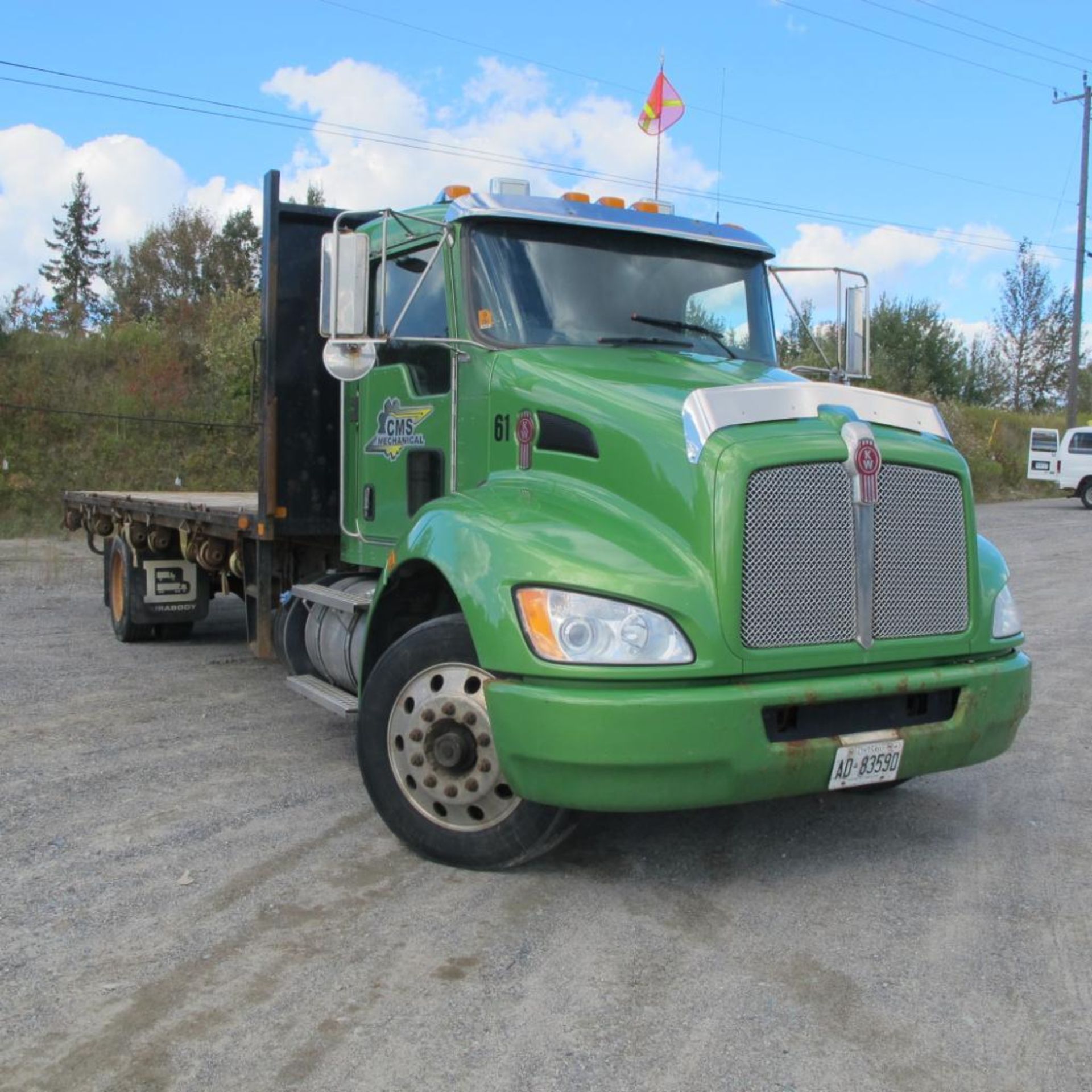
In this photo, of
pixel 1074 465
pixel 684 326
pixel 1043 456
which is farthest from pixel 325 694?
pixel 1043 456

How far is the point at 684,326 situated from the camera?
5488 millimetres

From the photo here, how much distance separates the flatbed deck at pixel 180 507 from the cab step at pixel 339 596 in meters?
0.74

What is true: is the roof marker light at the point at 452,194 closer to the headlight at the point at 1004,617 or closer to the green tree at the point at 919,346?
the headlight at the point at 1004,617

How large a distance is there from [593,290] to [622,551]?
1.73 metres

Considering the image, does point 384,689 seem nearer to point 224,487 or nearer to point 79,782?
point 79,782

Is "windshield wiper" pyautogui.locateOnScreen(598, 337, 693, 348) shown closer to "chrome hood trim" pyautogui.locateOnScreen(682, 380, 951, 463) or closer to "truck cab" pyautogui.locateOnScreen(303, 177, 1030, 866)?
"truck cab" pyautogui.locateOnScreen(303, 177, 1030, 866)

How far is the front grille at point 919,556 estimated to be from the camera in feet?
13.9

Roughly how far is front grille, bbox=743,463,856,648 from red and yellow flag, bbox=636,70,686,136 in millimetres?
5522

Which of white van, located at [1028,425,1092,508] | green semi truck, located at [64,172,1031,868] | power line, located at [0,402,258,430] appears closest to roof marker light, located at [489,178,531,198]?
green semi truck, located at [64,172,1031,868]

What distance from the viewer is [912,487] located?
434 centimetres

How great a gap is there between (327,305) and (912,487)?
257 cm

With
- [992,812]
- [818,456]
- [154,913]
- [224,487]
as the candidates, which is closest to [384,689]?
[154,913]

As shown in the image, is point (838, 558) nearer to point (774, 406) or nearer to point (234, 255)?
point (774, 406)

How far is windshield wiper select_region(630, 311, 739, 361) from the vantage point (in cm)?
537
